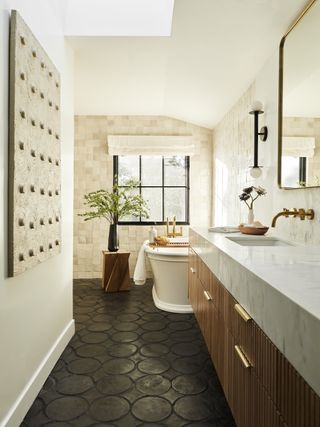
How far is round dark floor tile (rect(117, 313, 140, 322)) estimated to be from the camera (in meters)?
2.90

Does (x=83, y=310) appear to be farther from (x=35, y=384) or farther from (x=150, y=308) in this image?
(x=35, y=384)

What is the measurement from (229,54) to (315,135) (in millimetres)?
1143

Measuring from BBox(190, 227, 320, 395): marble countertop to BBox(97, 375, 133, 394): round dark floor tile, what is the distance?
947 millimetres

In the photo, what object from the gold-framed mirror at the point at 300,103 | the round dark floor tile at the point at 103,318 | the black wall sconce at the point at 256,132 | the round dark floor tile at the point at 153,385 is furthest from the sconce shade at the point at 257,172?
the round dark floor tile at the point at 103,318

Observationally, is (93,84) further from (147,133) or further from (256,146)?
(256,146)

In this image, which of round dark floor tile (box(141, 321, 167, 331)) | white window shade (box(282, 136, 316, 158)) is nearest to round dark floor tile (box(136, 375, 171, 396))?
round dark floor tile (box(141, 321, 167, 331))

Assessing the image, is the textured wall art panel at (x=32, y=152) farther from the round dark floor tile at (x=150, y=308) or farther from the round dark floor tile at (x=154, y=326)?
the round dark floor tile at (x=150, y=308)

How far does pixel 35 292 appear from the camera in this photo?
5.93 feet

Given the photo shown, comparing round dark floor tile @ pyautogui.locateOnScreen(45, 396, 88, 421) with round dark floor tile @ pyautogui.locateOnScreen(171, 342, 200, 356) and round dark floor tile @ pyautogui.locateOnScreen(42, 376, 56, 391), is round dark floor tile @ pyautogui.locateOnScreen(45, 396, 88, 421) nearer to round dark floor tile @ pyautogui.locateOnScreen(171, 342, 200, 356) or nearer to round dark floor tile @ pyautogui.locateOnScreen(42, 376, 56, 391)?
round dark floor tile @ pyautogui.locateOnScreen(42, 376, 56, 391)

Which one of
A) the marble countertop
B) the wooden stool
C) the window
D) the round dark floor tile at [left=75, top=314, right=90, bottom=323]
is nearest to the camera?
the marble countertop

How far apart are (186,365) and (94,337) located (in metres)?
0.81

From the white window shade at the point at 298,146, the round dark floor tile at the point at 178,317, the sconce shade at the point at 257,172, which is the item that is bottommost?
the round dark floor tile at the point at 178,317

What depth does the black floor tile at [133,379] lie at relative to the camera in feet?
5.20

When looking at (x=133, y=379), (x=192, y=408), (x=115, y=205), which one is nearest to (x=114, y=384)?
(x=133, y=379)
